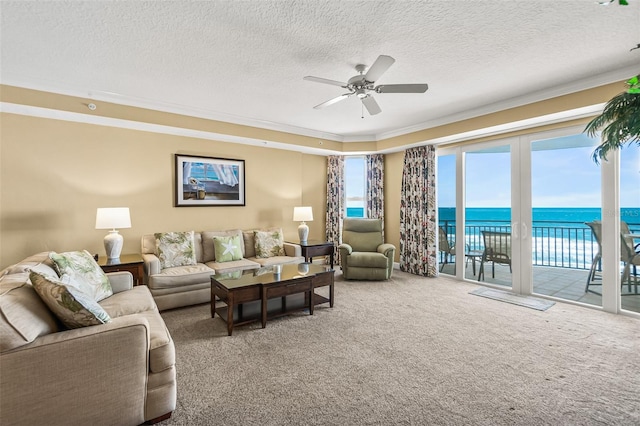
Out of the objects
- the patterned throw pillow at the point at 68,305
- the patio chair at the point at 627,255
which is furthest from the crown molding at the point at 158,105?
the patio chair at the point at 627,255

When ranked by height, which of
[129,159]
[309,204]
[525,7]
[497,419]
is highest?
[525,7]

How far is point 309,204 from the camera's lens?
21.3 ft

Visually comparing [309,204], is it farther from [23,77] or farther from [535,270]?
[23,77]

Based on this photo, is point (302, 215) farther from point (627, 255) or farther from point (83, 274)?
point (627, 255)

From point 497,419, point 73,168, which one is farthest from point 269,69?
point 497,419

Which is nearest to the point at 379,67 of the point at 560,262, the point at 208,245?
the point at 208,245

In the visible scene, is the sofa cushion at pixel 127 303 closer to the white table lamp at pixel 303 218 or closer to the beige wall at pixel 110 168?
the beige wall at pixel 110 168

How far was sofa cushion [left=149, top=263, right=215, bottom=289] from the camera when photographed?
3671 mm

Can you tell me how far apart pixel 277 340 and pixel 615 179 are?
4.26 meters

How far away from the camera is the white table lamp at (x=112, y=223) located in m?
3.66

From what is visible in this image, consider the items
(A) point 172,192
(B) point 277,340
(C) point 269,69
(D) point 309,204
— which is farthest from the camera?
(D) point 309,204

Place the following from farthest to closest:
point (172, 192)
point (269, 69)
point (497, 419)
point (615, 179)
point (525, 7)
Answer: point (172, 192)
point (615, 179)
point (269, 69)
point (525, 7)
point (497, 419)

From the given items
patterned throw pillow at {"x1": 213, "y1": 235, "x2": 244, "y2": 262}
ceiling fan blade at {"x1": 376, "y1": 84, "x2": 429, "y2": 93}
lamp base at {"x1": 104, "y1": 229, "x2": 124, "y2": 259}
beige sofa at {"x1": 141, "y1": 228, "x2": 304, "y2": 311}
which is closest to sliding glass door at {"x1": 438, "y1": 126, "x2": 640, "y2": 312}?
ceiling fan blade at {"x1": 376, "y1": 84, "x2": 429, "y2": 93}

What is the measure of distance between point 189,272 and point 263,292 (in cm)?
→ 132
